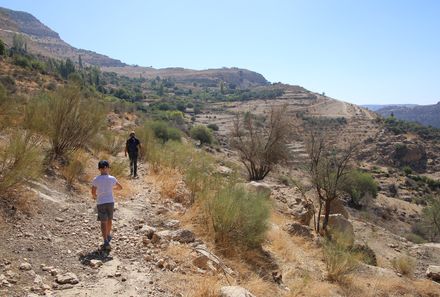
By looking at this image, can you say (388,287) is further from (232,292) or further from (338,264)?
(232,292)

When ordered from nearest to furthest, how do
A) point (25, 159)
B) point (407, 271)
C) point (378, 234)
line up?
point (25, 159) < point (407, 271) < point (378, 234)

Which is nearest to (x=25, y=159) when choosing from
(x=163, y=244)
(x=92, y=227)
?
(x=92, y=227)

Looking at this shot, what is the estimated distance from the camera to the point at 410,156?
63188mm

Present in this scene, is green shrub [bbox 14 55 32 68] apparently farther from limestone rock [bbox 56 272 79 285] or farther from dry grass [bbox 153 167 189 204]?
limestone rock [bbox 56 272 79 285]

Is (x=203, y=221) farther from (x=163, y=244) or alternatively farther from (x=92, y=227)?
(x=92, y=227)

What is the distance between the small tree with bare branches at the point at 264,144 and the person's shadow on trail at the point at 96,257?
57.5 feet

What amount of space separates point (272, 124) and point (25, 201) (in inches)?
732

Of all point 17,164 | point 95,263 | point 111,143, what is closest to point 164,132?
point 111,143

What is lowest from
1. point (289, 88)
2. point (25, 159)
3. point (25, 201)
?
point (25, 201)

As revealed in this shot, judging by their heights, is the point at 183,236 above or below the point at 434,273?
above

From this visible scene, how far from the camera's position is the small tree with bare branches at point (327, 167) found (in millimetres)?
13445

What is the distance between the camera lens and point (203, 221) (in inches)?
313

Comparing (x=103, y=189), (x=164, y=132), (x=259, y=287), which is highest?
(x=103, y=189)

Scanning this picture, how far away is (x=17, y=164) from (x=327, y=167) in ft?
33.5
